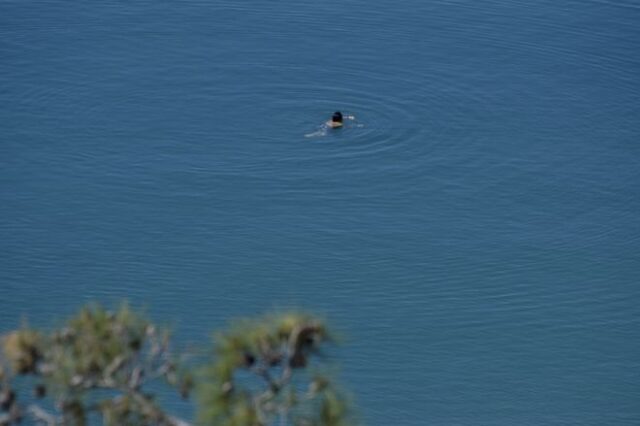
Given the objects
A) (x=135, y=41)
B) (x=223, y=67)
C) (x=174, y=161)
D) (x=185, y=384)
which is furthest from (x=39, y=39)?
(x=185, y=384)

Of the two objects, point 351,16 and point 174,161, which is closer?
point 174,161

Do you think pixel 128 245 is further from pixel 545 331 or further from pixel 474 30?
pixel 474 30

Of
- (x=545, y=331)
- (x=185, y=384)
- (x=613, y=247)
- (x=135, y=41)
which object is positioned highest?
(x=135, y=41)

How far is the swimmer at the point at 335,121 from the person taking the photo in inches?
Result: 803

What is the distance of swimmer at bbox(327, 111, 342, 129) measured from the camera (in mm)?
20406

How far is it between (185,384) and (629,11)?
19.3 meters

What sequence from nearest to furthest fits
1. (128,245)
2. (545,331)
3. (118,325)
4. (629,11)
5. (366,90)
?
(118,325) < (545,331) < (128,245) < (366,90) < (629,11)

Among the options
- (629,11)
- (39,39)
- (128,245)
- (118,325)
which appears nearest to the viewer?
(118,325)

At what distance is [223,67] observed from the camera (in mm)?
22625

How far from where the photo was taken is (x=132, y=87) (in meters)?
22.0

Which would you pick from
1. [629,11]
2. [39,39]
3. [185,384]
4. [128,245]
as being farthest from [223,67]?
[185,384]

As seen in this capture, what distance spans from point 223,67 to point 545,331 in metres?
8.18

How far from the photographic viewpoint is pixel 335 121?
20500 mm

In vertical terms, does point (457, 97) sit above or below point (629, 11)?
below
